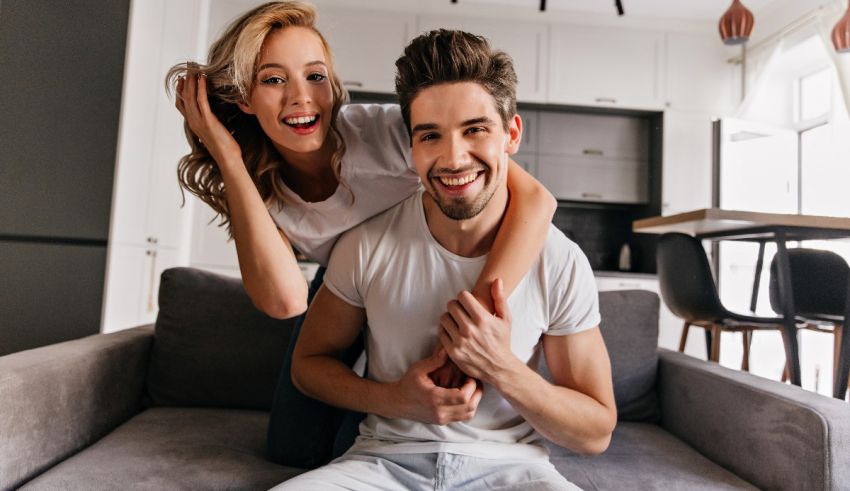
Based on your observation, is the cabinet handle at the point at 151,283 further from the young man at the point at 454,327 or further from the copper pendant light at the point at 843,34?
the copper pendant light at the point at 843,34

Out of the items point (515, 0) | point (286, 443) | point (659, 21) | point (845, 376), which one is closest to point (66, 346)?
point (286, 443)

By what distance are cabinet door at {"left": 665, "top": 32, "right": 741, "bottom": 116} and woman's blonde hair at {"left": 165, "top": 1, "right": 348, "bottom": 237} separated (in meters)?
4.19

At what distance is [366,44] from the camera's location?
476 centimetres

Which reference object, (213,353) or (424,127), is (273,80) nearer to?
(424,127)

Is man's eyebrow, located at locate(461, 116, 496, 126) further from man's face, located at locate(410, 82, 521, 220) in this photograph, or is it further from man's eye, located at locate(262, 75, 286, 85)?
man's eye, located at locate(262, 75, 286, 85)

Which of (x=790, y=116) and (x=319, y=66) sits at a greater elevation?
(x=790, y=116)

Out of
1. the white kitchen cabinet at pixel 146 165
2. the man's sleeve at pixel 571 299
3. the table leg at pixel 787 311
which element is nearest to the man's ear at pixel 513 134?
the man's sleeve at pixel 571 299

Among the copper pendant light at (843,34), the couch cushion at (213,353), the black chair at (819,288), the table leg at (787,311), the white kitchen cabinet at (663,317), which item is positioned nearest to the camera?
the couch cushion at (213,353)

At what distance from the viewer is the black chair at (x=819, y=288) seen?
2.89 m

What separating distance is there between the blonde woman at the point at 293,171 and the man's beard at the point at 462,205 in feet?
0.08

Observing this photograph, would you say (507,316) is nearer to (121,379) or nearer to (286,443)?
(286,443)

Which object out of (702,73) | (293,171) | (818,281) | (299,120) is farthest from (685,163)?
(299,120)

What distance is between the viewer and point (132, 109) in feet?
8.80

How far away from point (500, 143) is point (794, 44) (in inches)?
166
